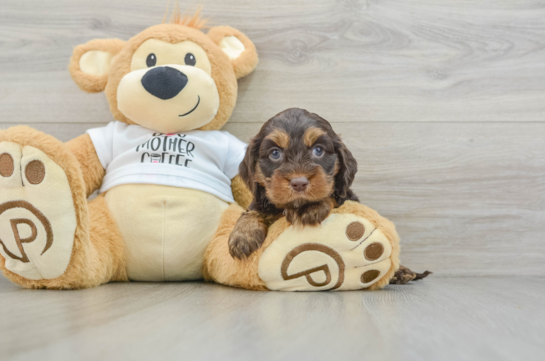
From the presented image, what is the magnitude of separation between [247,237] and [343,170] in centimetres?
31

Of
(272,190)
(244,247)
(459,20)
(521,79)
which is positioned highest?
(459,20)

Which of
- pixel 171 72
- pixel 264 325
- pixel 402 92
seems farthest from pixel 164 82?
pixel 402 92

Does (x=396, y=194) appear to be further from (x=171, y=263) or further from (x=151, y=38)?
(x=151, y=38)

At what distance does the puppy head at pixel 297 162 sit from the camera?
101 centimetres

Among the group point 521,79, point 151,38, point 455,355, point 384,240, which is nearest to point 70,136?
point 151,38

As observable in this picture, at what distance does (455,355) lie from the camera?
2.09ft

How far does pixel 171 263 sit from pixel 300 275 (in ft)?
1.40

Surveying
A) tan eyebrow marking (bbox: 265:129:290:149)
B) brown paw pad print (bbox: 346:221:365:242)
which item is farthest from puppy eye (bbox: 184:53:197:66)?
brown paw pad print (bbox: 346:221:365:242)

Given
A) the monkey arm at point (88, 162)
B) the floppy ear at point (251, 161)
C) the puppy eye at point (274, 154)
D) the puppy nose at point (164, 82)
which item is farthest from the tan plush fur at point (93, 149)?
the puppy eye at point (274, 154)

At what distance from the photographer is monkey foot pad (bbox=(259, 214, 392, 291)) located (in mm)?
1100

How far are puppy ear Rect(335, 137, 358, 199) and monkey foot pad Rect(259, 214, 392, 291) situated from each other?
0.07 metres

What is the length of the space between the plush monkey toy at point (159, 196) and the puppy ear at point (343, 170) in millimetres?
56

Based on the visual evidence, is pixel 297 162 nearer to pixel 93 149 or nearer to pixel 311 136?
pixel 311 136

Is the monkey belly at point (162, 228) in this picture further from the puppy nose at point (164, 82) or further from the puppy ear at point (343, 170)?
the puppy ear at point (343, 170)
